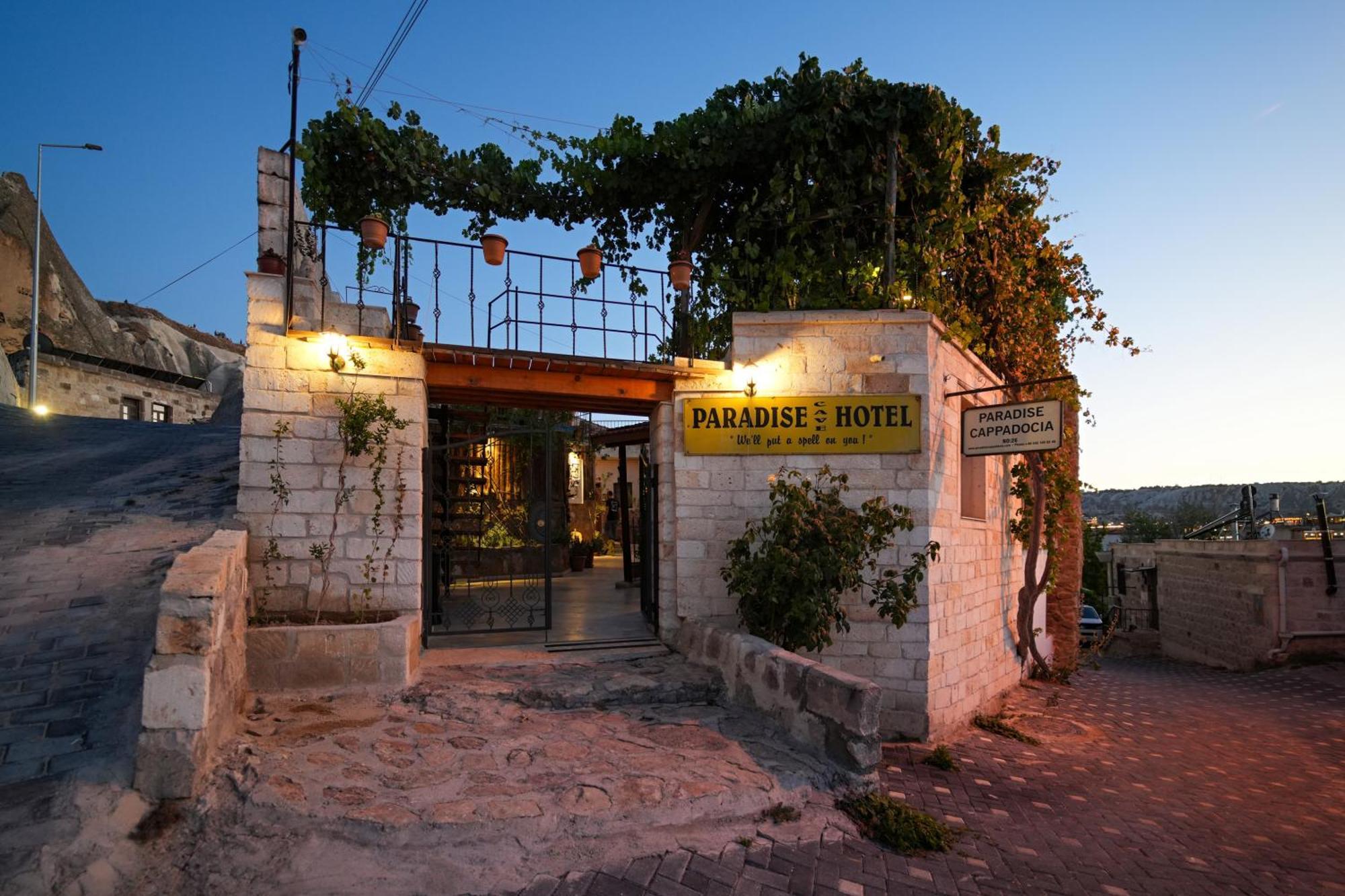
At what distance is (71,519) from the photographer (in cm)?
683

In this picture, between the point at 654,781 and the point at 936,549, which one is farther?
the point at 936,549

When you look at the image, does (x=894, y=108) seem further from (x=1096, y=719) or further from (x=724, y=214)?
A: (x=1096, y=719)

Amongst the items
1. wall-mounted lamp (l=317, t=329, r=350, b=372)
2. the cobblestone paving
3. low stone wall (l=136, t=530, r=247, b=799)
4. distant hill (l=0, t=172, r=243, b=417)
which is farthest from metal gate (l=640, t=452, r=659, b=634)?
distant hill (l=0, t=172, r=243, b=417)

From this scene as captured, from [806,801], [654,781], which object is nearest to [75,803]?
[654,781]

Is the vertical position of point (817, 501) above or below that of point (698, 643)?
above

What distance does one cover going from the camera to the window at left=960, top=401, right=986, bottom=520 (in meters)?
8.29

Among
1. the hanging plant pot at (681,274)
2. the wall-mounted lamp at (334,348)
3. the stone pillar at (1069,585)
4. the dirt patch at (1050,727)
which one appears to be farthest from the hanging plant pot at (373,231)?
the stone pillar at (1069,585)

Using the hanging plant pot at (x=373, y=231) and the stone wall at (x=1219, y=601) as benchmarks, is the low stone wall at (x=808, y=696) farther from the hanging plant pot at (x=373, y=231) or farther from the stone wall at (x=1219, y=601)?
the stone wall at (x=1219, y=601)

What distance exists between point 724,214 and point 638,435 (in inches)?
129

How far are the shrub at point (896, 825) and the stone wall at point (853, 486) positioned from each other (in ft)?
7.56

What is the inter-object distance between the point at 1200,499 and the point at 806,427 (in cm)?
6430

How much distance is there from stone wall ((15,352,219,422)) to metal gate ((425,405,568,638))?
60.7 ft

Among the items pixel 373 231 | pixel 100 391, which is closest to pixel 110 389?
pixel 100 391

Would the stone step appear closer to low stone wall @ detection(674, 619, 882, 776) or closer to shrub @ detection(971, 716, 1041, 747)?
low stone wall @ detection(674, 619, 882, 776)
